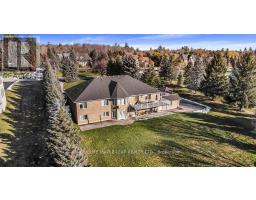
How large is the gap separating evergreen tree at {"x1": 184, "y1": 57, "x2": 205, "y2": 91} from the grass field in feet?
55.1

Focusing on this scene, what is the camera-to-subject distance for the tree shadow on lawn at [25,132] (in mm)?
17797

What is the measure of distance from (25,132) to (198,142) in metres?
16.6

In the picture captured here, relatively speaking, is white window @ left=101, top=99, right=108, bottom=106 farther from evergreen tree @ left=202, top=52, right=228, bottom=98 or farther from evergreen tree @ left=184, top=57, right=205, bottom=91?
evergreen tree @ left=184, top=57, right=205, bottom=91

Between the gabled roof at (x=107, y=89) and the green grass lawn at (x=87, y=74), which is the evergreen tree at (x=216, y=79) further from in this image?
the green grass lawn at (x=87, y=74)

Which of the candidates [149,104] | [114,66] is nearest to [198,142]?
[149,104]

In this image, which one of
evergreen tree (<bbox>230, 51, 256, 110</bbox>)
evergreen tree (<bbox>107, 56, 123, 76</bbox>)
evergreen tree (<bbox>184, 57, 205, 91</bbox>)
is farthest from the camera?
evergreen tree (<bbox>107, 56, 123, 76</bbox>)

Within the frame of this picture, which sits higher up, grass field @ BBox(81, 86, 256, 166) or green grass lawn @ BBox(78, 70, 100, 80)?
green grass lawn @ BBox(78, 70, 100, 80)

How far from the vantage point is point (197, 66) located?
4684 cm

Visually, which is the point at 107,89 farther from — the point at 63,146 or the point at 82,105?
the point at 63,146

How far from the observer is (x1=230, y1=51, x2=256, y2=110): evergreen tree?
114 ft

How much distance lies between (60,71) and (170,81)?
26053mm

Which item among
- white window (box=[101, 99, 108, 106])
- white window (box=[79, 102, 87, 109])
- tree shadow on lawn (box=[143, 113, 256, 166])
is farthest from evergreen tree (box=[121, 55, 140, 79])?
white window (box=[79, 102, 87, 109])
